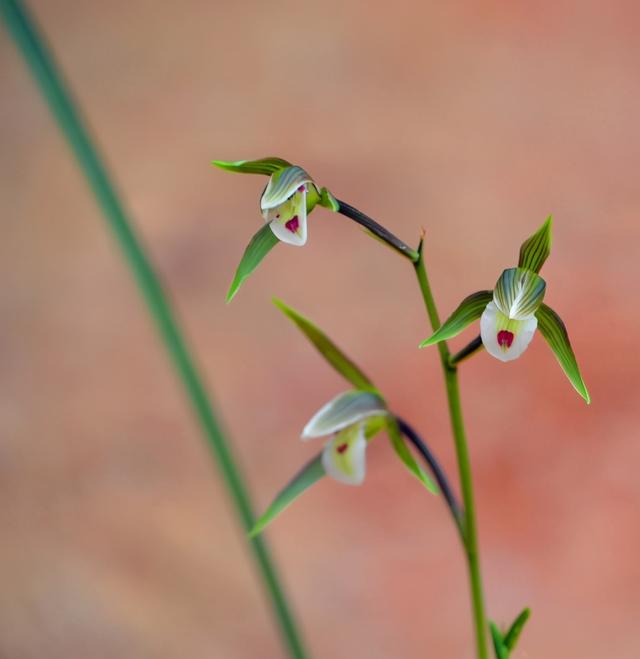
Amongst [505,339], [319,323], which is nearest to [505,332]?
[505,339]

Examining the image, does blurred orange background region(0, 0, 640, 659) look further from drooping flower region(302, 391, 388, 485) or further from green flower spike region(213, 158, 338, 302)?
green flower spike region(213, 158, 338, 302)

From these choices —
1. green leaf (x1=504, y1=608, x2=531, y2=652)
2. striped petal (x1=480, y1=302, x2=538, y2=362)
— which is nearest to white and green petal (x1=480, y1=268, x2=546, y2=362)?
striped petal (x1=480, y1=302, x2=538, y2=362)

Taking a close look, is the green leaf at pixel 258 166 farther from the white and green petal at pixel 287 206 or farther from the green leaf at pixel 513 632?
the green leaf at pixel 513 632

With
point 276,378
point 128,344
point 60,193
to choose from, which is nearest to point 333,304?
point 276,378

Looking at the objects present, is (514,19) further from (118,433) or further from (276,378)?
(118,433)

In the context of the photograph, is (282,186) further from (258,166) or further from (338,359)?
(338,359)
